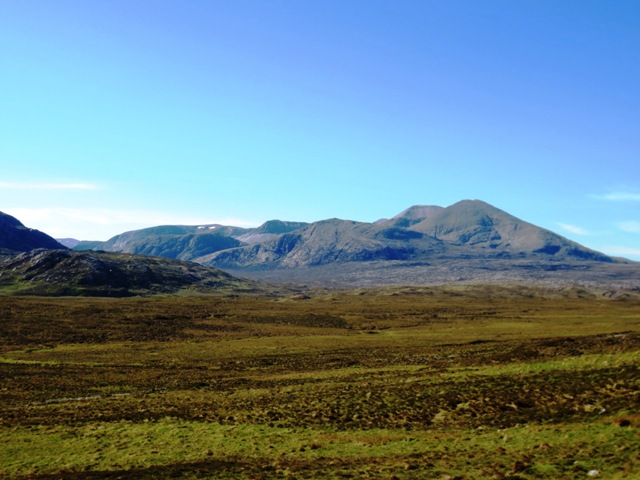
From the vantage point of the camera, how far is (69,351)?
70.1 metres

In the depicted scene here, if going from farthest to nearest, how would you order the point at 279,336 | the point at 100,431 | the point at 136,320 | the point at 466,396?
the point at 136,320
the point at 279,336
the point at 466,396
the point at 100,431

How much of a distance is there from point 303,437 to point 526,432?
11638 millimetres

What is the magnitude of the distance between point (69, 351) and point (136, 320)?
4173cm

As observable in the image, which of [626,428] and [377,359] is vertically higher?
[626,428]

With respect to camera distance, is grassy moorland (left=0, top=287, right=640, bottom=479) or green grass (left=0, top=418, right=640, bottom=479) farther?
grassy moorland (left=0, top=287, right=640, bottom=479)

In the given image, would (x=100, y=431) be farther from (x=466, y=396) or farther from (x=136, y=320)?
(x=136, y=320)

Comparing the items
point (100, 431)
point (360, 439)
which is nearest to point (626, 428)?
point (360, 439)

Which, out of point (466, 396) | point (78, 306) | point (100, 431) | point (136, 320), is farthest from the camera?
point (78, 306)

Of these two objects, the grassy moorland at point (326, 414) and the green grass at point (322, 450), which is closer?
the green grass at point (322, 450)

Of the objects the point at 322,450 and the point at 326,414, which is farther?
the point at 326,414

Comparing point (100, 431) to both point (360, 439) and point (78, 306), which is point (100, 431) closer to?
point (360, 439)

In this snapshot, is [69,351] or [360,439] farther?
[69,351]

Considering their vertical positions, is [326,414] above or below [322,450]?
below

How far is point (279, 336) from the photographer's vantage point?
91.4 m
